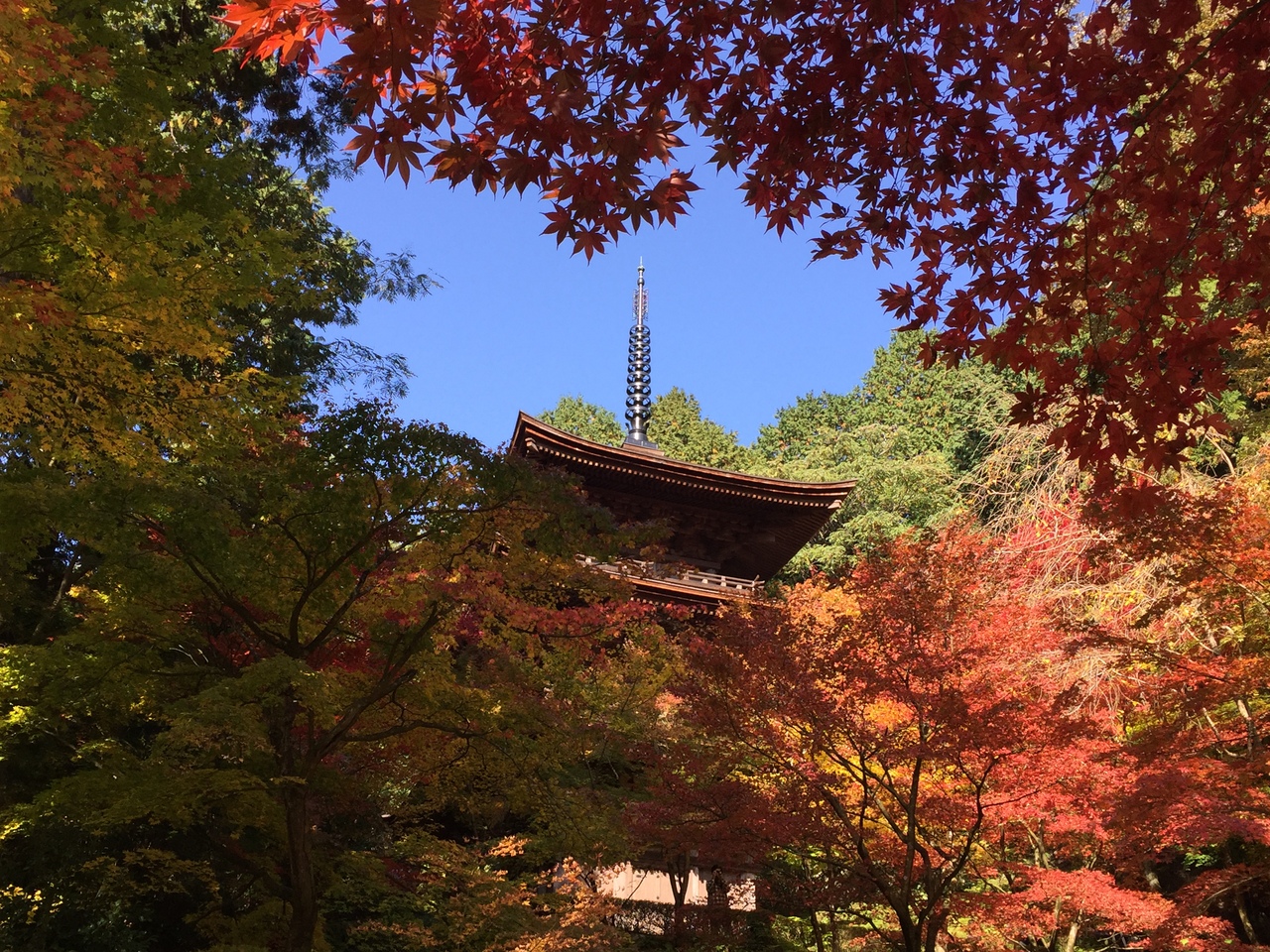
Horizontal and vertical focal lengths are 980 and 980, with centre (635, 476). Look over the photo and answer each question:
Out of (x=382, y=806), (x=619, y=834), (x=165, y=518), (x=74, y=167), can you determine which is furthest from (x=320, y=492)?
(x=382, y=806)

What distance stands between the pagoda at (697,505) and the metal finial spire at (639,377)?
20.7ft

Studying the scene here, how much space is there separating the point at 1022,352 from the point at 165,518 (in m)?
5.19

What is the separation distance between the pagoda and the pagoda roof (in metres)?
0.02

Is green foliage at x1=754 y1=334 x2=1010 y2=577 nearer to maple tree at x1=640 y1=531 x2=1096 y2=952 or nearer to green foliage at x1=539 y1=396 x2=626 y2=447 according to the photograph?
green foliage at x1=539 y1=396 x2=626 y2=447

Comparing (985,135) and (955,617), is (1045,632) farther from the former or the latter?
(985,135)

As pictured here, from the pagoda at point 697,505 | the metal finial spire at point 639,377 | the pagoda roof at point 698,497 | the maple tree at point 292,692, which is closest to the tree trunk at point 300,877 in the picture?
the maple tree at point 292,692

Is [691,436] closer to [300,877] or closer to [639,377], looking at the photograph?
[639,377]

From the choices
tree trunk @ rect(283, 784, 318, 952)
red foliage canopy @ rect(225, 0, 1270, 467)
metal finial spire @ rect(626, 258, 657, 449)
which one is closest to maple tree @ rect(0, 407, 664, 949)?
tree trunk @ rect(283, 784, 318, 952)

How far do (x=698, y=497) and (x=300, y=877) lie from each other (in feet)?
35.2

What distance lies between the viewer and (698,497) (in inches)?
648

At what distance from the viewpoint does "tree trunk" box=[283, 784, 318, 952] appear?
644 cm

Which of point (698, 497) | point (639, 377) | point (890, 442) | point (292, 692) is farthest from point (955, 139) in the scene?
→ point (890, 442)

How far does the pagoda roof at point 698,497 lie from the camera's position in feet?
51.4

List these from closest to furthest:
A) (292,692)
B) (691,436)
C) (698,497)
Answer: (292,692) < (698,497) < (691,436)
